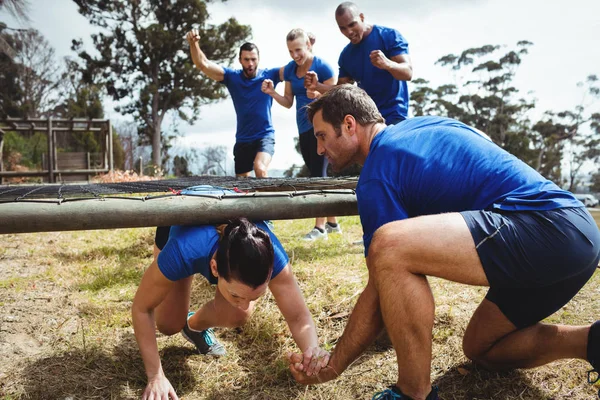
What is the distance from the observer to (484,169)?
1.91 m

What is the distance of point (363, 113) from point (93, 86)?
2475 cm

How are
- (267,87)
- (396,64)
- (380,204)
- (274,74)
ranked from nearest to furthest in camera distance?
(380,204) < (396,64) < (267,87) < (274,74)

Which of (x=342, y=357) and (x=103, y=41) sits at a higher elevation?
(x=103, y=41)

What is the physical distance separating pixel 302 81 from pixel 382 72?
3.49ft

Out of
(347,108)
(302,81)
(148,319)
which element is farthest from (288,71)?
(148,319)

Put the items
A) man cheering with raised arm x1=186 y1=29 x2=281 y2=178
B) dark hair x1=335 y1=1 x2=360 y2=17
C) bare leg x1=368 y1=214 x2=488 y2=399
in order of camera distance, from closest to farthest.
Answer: bare leg x1=368 y1=214 x2=488 y2=399, dark hair x1=335 y1=1 x2=360 y2=17, man cheering with raised arm x1=186 y1=29 x2=281 y2=178

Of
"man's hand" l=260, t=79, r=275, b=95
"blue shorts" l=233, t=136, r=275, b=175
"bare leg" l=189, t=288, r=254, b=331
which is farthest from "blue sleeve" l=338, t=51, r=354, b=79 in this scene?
"bare leg" l=189, t=288, r=254, b=331

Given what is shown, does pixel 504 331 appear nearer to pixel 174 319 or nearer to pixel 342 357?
pixel 342 357

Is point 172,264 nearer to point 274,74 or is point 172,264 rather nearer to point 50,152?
point 274,74

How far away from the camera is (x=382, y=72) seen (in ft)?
14.2

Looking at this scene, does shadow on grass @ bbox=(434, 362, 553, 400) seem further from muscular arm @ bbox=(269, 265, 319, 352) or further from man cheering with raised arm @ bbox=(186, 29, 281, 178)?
man cheering with raised arm @ bbox=(186, 29, 281, 178)

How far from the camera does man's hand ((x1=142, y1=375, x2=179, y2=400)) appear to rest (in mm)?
2186

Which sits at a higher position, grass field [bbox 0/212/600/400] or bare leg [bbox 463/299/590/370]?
bare leg [bbox 463/299/590/370]

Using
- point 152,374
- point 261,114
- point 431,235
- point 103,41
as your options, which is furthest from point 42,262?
point 103,41
